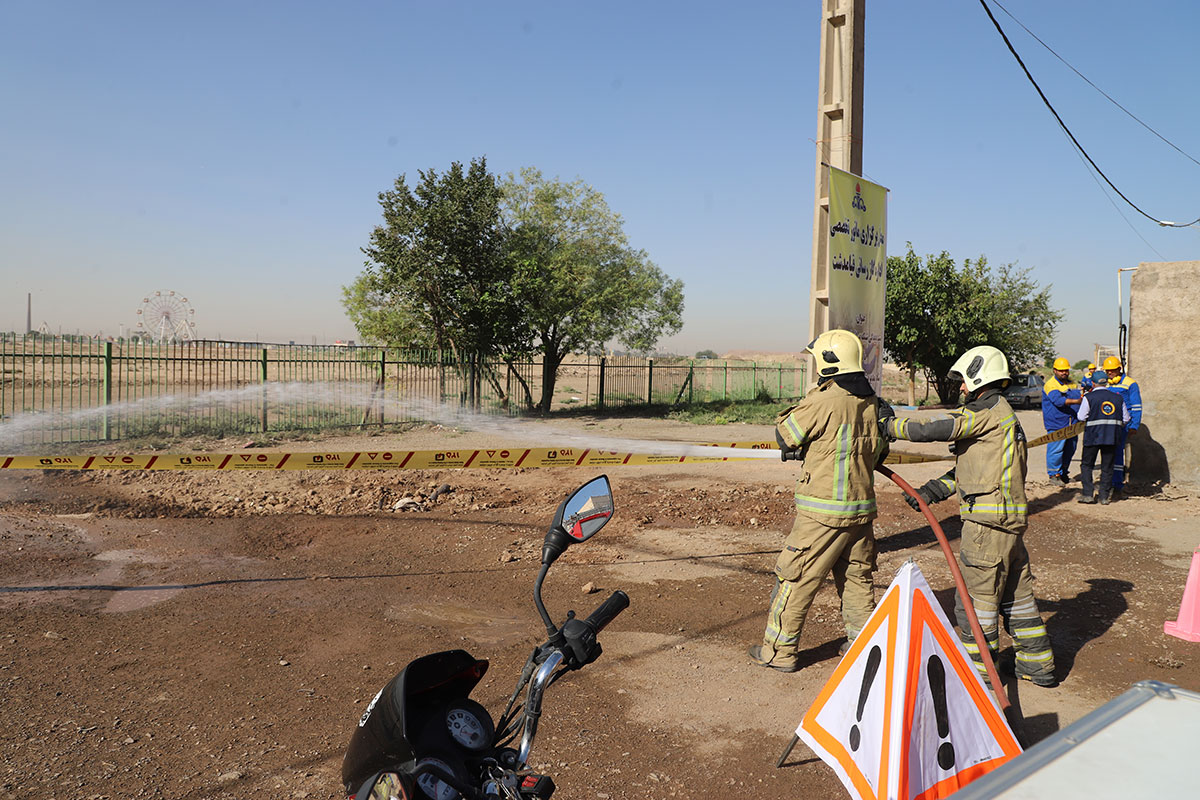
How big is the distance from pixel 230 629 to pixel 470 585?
183 cm

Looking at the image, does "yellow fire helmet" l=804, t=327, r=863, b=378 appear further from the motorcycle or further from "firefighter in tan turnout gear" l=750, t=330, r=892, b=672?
the motorcycle

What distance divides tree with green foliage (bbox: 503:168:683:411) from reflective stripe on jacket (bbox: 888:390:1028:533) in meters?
19.0

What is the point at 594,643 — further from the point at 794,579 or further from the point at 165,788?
the point at 794,579

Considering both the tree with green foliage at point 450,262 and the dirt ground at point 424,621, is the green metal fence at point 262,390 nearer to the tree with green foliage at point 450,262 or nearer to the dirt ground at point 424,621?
the tree with green foliage at point 450,262

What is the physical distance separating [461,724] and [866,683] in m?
1.86

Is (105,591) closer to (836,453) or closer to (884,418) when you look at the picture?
(836,453)

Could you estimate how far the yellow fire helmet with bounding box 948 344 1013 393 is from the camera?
4898mm

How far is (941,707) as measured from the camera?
3100mm

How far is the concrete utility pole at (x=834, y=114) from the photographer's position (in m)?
7.78

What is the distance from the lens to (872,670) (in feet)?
10.6

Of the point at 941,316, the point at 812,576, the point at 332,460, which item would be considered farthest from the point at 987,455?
the point at 941,316

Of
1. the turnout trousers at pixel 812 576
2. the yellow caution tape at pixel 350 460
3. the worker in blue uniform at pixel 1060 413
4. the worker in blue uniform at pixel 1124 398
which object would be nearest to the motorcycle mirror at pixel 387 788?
the turnout trousers at pixel 812 576

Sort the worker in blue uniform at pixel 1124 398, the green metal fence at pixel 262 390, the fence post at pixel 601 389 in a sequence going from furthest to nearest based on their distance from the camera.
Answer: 1. the fence post at pixel 601 389
2. the green metal fence at pixel 262 390
3. the worker in blue uniform at pixel 1124 398

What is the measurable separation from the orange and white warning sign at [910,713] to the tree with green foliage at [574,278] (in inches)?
807
